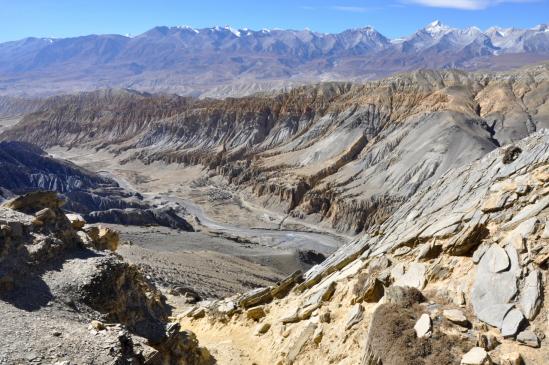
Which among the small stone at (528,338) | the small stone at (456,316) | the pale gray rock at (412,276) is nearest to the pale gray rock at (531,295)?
the small stone at (528,338)

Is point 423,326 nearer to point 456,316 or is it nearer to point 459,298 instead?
point 456,316

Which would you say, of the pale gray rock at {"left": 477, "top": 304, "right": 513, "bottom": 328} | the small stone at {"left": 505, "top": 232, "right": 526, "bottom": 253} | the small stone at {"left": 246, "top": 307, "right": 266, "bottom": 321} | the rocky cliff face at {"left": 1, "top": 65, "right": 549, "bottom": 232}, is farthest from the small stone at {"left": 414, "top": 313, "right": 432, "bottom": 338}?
the rocky cliff face at {"left": 1, "top": 65, "right": 549, "bottom": 232}

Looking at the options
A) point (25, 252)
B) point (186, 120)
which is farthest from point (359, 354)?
point (186, 120)

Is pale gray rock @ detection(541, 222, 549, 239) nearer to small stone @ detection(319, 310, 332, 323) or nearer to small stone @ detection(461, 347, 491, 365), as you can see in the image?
small stone @ detection(461, 347, 491, 365)

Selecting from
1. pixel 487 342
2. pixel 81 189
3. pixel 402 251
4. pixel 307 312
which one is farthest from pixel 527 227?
pixel 81 189

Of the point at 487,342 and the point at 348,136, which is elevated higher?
the point at 348,136

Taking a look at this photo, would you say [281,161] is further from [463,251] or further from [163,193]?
[463,251]
